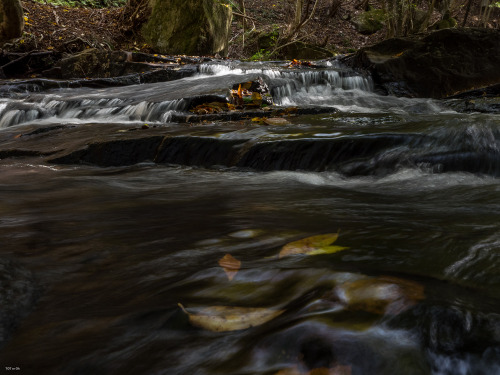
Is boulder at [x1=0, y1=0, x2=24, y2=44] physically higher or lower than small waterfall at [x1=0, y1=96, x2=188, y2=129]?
higher

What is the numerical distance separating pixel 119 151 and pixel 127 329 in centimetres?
369

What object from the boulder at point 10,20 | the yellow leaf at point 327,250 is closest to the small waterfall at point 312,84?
the yellow leaf at point 327,250

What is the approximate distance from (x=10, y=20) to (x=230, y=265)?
1361cm

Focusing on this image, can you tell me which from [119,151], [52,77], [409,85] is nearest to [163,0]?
[52,77]

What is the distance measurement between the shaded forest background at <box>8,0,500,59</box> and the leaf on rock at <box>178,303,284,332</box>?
38.8 feet

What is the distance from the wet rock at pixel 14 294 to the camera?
4.14 ft

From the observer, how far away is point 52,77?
1152cm

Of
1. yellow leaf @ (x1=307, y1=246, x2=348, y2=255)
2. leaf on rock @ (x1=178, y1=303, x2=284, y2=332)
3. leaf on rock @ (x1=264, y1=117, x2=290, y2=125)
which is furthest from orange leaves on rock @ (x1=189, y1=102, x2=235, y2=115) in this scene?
leaf on rock @ (x1=178, y1=303, x2=284, y2=332)

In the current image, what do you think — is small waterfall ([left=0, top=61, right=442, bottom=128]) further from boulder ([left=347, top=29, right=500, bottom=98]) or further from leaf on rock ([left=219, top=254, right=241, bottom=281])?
leaf on rock ([left=219, top=254, right=241, bottom=281])

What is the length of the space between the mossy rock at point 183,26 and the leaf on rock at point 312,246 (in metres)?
13.6

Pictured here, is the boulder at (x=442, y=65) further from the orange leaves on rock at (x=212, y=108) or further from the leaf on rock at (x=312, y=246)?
the leaf on rock at (x=312, y=246)

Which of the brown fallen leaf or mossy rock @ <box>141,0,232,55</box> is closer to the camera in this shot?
the brown fallen leaf

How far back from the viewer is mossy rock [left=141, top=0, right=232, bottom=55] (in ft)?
45.7

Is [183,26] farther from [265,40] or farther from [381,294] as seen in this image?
[381,294]
